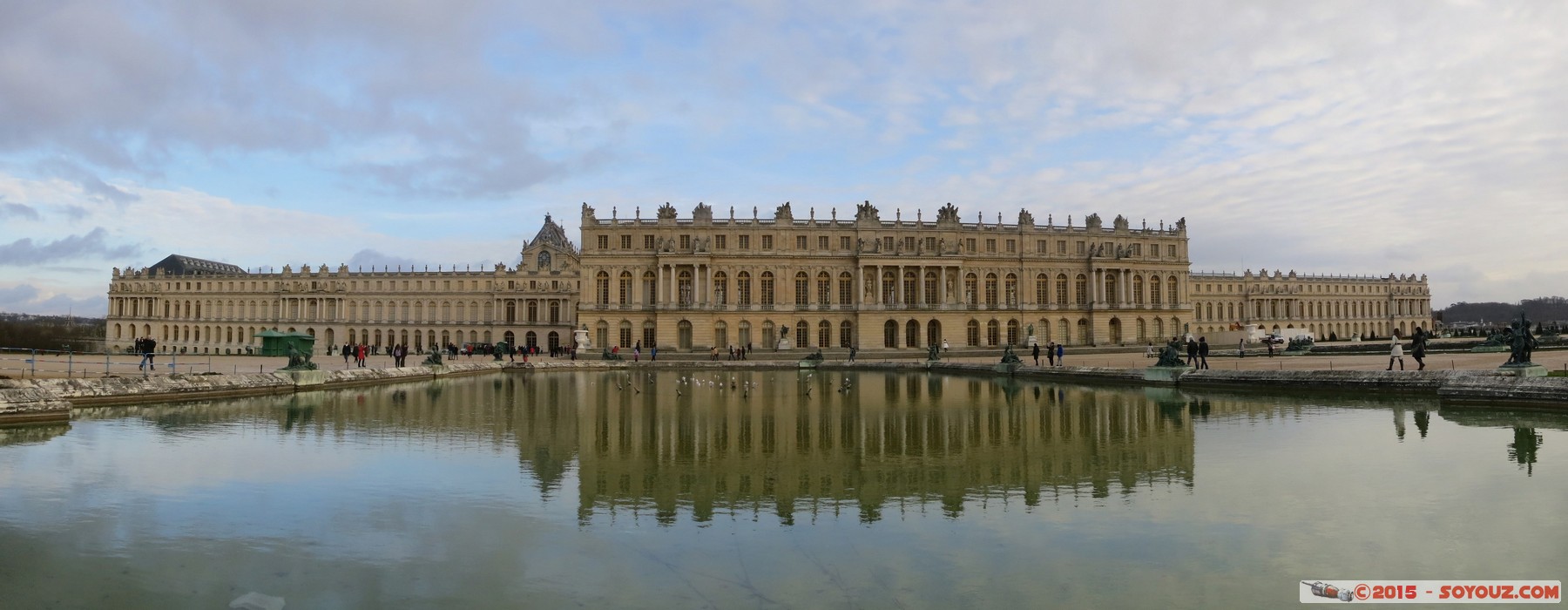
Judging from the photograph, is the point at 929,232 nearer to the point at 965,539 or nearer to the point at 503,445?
the point at 503,445

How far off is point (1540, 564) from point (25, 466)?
61.6 feet

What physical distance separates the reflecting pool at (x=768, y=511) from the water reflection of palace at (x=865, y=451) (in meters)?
0.10

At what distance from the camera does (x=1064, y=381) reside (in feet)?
118

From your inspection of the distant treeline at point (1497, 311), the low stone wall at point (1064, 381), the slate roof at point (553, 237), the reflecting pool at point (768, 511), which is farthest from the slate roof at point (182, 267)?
the distant treeline at point (1497, 311)

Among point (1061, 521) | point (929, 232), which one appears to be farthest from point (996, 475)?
point (929, 232)

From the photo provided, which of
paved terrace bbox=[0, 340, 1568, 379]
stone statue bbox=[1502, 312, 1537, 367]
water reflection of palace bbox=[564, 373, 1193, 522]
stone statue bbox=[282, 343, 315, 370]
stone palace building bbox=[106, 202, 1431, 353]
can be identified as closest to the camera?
water reflection of palace bbox=[564, 373, 1193, 522]

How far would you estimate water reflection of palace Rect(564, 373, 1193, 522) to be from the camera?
1101 centimetres

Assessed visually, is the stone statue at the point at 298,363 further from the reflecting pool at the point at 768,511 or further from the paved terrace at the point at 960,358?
the reflecting pool at the point at 768,511

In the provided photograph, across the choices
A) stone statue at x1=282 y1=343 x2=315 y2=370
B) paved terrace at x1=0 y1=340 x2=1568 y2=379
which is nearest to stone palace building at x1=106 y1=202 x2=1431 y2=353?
paved terrace at x1=0 y1=340 x2=1568 y2=379

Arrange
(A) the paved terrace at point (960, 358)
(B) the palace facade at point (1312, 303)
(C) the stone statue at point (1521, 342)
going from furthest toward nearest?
(B) the palace facade at point (1312, 303), (A) the paved terrace at point (960, 358), (C) the stone statue at point (1521, 342)

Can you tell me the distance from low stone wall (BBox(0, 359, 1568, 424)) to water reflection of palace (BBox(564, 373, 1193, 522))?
526 cm

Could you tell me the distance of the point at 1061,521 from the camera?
941 centimetres

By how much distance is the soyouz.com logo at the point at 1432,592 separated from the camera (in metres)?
6.88

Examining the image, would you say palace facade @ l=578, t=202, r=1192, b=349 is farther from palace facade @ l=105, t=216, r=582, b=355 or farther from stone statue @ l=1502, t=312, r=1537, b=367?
stone statue @ l=1502, t=312, r=1537, b=367
